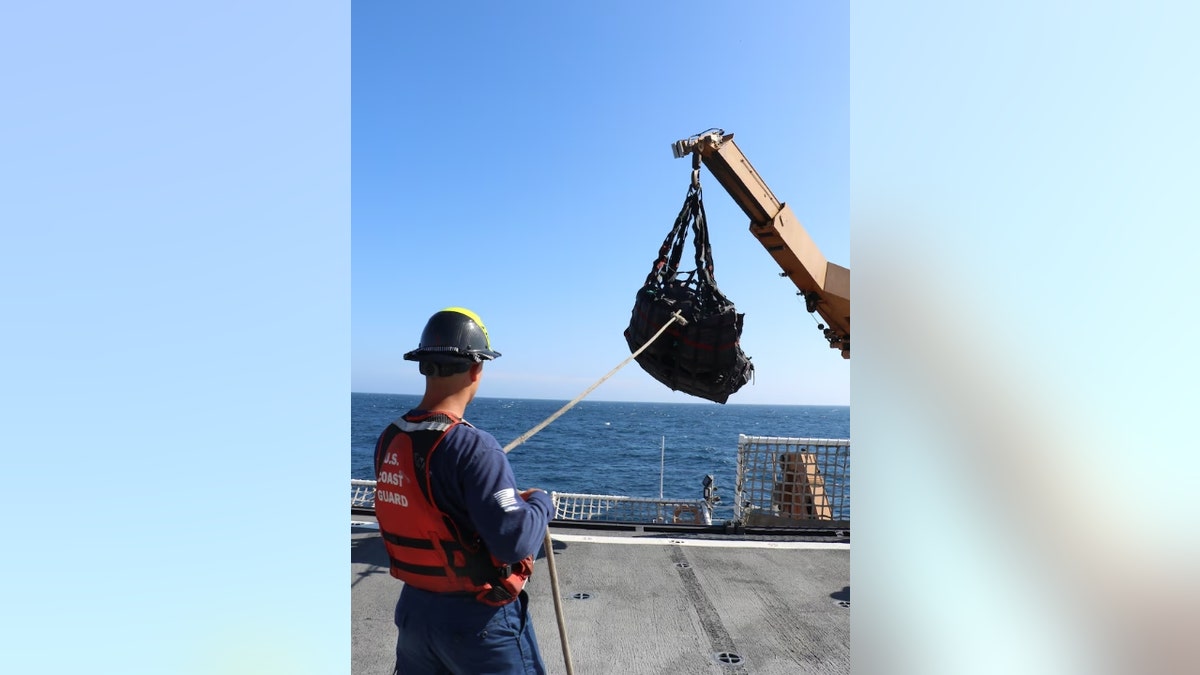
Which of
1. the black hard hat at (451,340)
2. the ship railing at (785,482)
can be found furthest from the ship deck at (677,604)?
the ship railing at (785,482)

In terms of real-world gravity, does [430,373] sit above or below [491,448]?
above

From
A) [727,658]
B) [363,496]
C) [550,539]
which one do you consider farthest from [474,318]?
[363,496]

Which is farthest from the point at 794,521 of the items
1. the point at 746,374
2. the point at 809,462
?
the point at 746,374

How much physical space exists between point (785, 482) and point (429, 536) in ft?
33.6

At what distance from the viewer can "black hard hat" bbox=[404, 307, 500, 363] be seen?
2.13 m

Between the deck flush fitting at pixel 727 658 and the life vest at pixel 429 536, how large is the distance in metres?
2.19

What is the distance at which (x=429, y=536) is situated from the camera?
6.61 ft

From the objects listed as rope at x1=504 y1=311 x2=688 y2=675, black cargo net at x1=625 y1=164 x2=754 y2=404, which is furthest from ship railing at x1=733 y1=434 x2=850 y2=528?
rope at x1=504 y1=311 x2=688 y2=675

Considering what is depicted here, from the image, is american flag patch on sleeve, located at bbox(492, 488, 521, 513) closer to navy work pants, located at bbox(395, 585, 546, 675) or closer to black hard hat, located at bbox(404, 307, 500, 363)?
navy work pants, located at bbox(395, 585, 546, 675)

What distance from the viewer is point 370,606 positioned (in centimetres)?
441

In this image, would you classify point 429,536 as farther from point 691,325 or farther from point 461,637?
point 691,325

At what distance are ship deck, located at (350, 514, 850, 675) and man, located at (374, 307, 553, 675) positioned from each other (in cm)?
176
